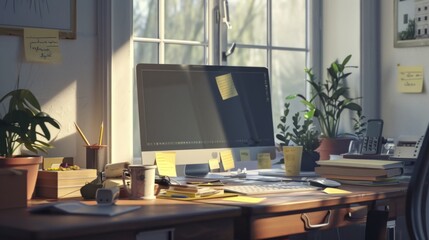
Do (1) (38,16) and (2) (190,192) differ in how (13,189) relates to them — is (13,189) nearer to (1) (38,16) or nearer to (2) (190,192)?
(2) (190,192)

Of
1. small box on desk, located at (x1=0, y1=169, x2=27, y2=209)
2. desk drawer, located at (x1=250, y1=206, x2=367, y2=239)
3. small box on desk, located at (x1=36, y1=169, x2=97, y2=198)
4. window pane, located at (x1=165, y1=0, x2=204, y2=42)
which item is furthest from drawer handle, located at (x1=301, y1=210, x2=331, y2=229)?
window pane, located at (x1=165, y1=0, x2=204, y2=42)

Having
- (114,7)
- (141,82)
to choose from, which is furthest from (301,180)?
(114,7)

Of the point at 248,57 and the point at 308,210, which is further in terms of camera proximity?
the point at 248,57

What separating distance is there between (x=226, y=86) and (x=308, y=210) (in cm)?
84

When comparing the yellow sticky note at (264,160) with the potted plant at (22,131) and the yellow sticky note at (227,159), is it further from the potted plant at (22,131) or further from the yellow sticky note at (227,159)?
the potted plant at (22,131)

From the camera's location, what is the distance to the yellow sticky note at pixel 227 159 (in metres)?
3.12

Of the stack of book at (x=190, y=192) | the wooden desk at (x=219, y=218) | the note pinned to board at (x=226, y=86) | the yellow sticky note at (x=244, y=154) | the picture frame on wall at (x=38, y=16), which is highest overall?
the picture frame on wall at (x=38, y=16)

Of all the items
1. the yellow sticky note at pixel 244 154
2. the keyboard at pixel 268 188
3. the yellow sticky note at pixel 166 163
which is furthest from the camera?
the yellow sticky note at pixel 244 154

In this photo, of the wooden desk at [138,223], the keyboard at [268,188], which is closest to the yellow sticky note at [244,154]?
Result: the keyboard at [268,188]

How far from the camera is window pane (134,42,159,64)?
10.7 feet

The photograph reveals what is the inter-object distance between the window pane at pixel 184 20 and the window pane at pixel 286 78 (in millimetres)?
568

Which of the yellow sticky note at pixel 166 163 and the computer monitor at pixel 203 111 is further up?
the computer monitor at pixel 203 111

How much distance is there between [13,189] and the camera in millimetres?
2248

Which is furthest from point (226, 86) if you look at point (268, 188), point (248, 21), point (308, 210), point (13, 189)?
point (13, 189)
